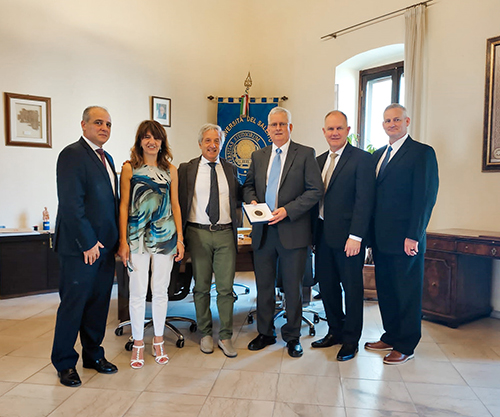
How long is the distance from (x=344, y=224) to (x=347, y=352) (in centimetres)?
92

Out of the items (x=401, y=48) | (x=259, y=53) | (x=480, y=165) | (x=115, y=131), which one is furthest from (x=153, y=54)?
(x=480, y=165)

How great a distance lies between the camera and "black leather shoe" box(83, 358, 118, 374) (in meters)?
2.58

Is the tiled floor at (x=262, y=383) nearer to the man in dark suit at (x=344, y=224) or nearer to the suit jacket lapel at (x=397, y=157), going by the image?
the man in dark suit at (x=344, y=224)

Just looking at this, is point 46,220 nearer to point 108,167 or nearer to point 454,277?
point 108,167

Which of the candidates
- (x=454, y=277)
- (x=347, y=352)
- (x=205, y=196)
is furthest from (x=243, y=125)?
(x=347, y=352)

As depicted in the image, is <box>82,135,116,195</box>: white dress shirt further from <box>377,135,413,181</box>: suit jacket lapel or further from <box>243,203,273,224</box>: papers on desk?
<box>377,135,413,181</box>: suit jacket lapel

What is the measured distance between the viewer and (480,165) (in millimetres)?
3885

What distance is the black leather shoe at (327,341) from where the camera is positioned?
120 inches

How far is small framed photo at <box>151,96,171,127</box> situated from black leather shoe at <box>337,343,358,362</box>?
410 centimetres

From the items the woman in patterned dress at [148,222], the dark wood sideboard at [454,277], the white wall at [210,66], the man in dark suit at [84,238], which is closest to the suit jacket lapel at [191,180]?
the woman in patterned dress at [148,222]

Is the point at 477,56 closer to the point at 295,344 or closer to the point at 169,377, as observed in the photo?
the point at 295,344

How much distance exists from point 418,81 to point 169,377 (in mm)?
3810

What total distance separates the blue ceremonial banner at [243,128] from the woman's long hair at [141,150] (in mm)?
3366

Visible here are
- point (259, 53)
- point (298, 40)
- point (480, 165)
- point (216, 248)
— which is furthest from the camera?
point (259, 53)
